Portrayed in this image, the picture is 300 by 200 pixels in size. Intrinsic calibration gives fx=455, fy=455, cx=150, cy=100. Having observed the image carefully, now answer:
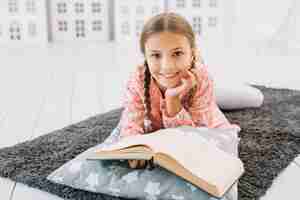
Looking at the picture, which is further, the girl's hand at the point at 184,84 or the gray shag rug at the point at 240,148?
the girl's hand at the point at 184,84

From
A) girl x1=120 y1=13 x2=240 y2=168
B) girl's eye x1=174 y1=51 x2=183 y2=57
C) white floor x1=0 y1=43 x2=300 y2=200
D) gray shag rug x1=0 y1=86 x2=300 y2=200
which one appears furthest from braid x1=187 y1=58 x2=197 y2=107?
white floor x1=0 y1=43 x2=300 y2=200

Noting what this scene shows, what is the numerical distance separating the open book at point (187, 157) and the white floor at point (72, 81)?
5.4 inches

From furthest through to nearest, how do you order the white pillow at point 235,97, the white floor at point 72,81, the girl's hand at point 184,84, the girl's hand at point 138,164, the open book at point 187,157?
the white pillow at point 235,97
the white floor at point 72,81
the girl's hand at point 184,84
the girl's hand at point 138,164
the open book at point 187,157

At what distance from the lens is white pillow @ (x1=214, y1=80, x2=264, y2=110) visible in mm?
1793

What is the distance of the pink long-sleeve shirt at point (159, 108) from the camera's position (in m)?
1.29

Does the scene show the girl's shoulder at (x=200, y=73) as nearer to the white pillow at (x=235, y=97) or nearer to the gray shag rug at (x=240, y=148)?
the gray shag rug at (x=240, y=148)

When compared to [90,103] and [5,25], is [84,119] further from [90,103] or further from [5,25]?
[5,25]

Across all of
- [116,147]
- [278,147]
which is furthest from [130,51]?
[116,147]

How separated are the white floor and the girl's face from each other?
0.39 metres

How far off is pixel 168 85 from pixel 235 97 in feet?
2.04

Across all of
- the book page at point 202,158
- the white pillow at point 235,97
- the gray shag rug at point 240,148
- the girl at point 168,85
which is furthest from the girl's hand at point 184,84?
the white pillow at point 235,97

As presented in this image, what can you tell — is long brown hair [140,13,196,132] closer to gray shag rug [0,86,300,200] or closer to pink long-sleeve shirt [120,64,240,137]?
pink long-sleeve shirt [120,64,240,137]

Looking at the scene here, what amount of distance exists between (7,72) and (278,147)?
1.90 meters

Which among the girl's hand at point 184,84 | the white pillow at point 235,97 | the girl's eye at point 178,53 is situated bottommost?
the white pillow at point 235,97
